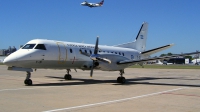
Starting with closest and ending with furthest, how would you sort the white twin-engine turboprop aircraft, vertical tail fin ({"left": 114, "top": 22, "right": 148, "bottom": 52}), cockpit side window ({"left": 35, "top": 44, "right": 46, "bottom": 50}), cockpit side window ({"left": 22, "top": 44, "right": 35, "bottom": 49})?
the white twin-engine turboprop aircraft
cockpit side window ({"left": 22, "top": 44, "right": 35, "bottom": 49})
cockpit side window ({"left": 35, "top": 44, "right": 46, "bottom": 50})
vertical tail fin ({"left": 114, "top": 22, "right": 148, "bottom": 52})

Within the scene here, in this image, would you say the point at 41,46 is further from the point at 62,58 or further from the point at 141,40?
the point at 141,40

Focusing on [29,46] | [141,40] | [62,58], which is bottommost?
[62,58]

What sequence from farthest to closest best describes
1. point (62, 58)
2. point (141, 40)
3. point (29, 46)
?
point (141, 40)
point (62, 58)
point (29, 46)

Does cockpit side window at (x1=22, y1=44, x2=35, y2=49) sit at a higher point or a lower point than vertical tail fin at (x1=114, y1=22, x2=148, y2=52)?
lower

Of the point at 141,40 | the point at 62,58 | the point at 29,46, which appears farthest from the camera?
the point at 141,40

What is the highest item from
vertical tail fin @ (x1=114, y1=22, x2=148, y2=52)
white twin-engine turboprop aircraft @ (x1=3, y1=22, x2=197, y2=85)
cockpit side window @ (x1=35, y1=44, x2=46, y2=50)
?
vertical tail fin @ (x1=114, y1=22, x2=148, y2=52)

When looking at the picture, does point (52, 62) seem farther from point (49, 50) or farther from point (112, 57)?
point (112, 57)

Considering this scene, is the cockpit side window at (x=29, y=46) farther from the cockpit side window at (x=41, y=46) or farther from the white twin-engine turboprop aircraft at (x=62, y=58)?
the cockpit side window at (x=41, y=46)

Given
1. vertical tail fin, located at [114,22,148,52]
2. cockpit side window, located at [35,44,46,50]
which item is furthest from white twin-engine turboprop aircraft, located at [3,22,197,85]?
vertical tail fin, located at [114,22,148,52]

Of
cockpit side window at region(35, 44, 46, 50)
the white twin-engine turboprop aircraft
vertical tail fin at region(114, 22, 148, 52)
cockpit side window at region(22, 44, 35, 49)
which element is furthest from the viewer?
vertical tail fin at region(114, 22, 148, 52)

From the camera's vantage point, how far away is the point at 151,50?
77.9 feet

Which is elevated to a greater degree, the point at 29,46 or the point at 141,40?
the point at 141,40

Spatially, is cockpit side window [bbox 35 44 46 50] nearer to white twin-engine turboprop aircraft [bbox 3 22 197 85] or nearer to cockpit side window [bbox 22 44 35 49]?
white twin-engine turboprop aircraft [bbox 3 22 197 85]

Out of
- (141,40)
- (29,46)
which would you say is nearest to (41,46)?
(29,46)
